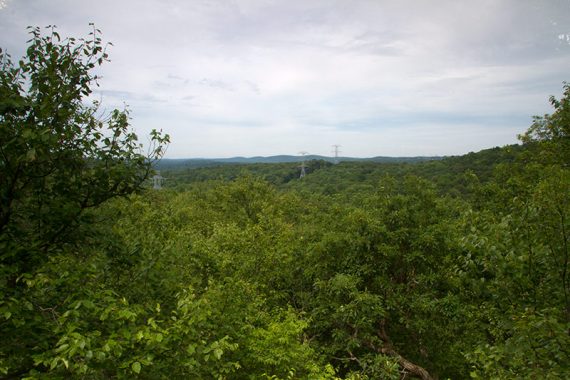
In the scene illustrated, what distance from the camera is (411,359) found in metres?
17.1

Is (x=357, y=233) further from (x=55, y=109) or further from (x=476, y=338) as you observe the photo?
(x=55, y=109)

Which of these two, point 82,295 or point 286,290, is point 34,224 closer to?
point 82,295

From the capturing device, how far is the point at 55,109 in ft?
20.2

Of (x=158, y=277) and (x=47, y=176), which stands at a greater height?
(x=47, y=176)

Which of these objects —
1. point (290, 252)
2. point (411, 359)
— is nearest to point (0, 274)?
point (290, 252)

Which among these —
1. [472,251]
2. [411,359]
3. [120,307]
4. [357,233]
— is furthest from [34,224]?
[411,359]

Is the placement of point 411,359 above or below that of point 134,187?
below

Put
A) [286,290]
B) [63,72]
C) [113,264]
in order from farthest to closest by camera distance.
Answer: [286,290], [113,264], [63,72]

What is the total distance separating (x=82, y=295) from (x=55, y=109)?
315cm

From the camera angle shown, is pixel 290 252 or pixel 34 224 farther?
pixel 290 252

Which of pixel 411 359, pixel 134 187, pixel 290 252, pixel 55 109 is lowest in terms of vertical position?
pixel 411 359

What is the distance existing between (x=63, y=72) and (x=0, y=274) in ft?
12.0

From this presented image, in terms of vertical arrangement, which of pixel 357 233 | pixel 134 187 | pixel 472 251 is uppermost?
pixel 134 187

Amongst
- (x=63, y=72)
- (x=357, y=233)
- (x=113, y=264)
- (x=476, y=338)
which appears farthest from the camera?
(x=357, y=233)
